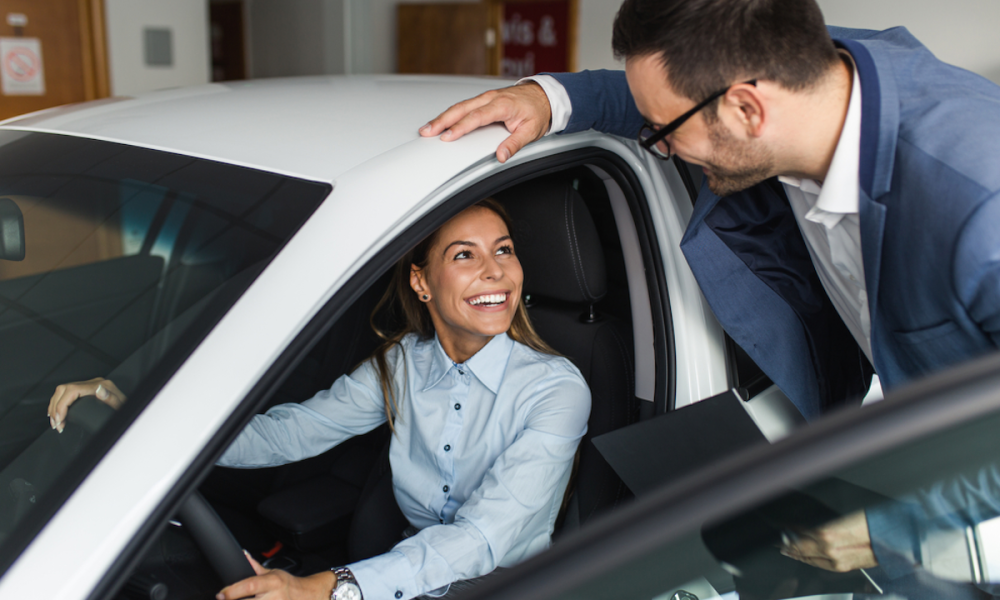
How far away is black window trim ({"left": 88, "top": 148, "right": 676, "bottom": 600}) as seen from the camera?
753 mm

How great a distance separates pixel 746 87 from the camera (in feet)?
3.63

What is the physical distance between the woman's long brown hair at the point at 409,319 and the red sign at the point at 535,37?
5.55 metres

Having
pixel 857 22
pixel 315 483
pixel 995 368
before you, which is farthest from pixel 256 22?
pixel 995 368

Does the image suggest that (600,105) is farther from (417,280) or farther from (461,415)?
(461,415)

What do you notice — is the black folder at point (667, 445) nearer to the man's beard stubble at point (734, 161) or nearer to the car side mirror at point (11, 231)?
the man's beard stubble at point (734, 161)

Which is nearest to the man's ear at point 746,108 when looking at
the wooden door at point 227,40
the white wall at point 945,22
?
the white wall at point 945,22

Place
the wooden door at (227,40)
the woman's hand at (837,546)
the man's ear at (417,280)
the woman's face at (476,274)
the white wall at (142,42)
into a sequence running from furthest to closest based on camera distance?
1. the wooden door at (227,40)
2. the white wall at (142,42)
3. the man's ear at (417,280)
4. the woman's face at (476,274)
5. the woman's hand at (837,546)

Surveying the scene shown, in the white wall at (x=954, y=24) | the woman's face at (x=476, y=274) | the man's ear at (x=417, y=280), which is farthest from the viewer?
the white wall at (x=954, y=24)

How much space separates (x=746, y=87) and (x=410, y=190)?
1.73 ft

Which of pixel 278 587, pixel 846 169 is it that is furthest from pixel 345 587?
pixel 846 169

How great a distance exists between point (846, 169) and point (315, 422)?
116 centimetres

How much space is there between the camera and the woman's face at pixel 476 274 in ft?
4.93

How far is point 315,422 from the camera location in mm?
1640

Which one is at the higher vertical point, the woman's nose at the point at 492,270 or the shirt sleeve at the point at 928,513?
the shirt sleeve at the point at 928,513
